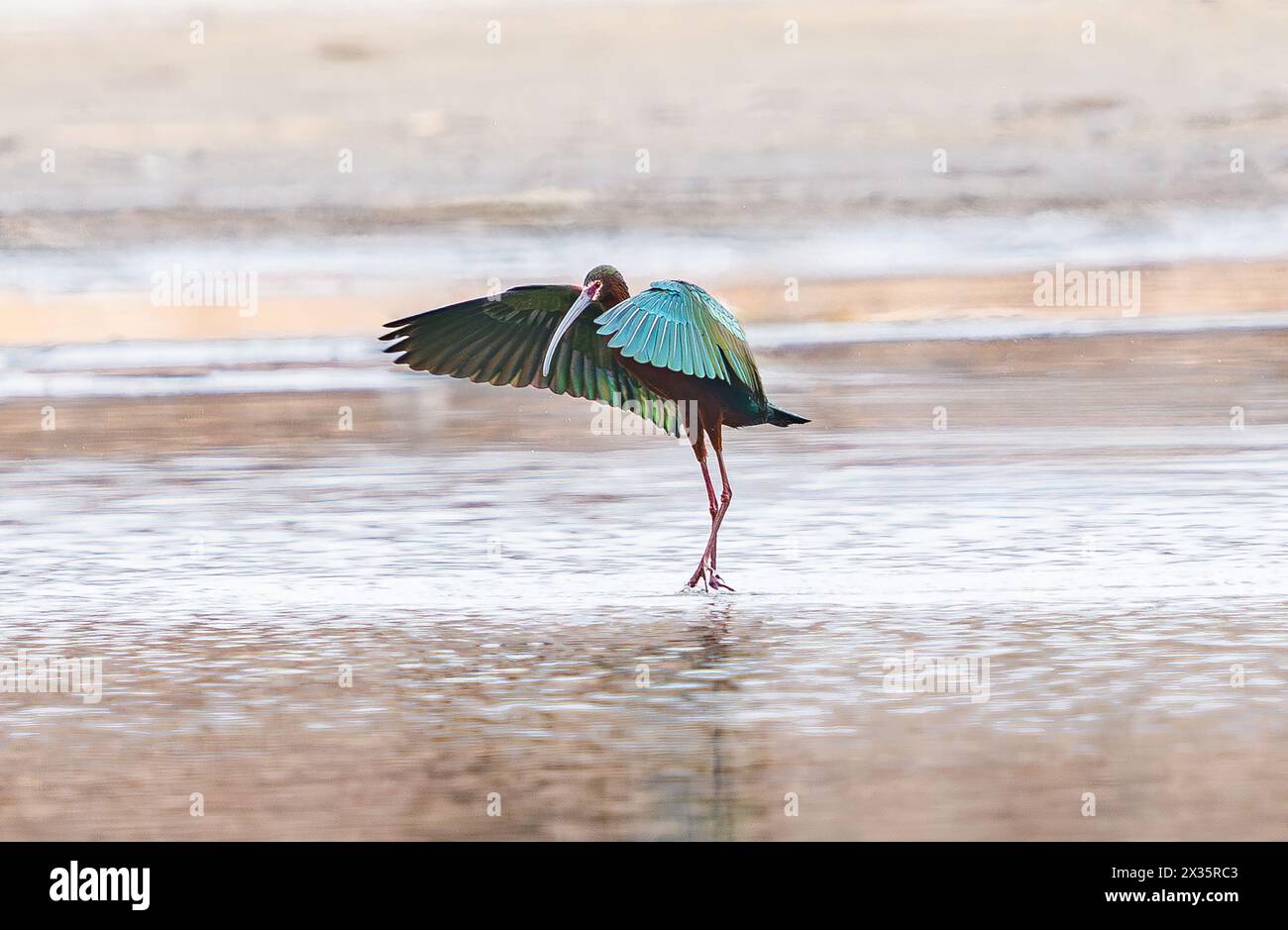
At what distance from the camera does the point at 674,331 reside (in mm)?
9883

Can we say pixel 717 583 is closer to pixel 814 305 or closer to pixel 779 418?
pixel 779 418

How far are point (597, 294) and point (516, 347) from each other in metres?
0.70

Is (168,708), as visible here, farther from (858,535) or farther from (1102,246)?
(1102,246)

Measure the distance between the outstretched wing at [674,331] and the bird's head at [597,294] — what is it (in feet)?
1.50

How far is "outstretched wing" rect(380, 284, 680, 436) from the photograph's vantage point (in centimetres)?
1105

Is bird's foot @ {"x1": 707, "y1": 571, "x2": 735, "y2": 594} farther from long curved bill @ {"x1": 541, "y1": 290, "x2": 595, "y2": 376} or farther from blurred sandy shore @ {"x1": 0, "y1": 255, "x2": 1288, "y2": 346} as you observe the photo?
blurred sandy shore @ {"x1": 0, "y1": 255, "x2": 1288, "y2": 346}

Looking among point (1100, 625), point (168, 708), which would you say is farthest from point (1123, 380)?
point (168, 708)

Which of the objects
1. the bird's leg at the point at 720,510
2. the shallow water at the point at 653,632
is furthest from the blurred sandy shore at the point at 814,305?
the bird's leg at the point at 720,510

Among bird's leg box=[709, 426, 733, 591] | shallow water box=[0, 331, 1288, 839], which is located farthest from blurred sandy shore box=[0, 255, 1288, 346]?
bird's leg box=[709, 426, 733, 591]

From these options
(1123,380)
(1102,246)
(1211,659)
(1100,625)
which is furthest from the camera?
(1102,246)

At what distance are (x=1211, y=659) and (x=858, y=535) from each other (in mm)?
4037

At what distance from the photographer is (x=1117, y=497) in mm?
13609
